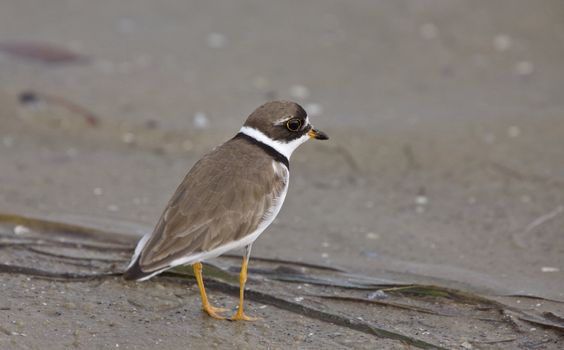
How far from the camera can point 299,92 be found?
8.36 meters

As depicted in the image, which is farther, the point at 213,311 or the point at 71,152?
the point at 71,152

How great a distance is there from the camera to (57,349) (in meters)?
4.44

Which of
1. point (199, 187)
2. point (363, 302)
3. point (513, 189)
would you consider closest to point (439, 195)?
point (513, 189)

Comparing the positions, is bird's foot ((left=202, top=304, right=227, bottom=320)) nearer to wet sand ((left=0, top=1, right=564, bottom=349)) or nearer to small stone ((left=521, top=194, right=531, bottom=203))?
wet sand ((left=0, top=1, right=564, bottom=349))

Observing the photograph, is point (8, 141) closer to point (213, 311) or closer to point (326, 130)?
point (326, 130)

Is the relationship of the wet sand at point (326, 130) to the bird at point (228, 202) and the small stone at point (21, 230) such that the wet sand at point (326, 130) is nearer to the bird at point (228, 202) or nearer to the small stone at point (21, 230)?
the small stone at point (21, 230)

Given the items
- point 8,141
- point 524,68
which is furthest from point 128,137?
point 524,68

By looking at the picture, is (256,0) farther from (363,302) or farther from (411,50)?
(363,302)

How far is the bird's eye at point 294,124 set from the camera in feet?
17.8

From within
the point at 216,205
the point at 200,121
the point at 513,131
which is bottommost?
the point at 216,205

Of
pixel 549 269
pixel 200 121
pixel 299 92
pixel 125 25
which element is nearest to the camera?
pixel 549 269

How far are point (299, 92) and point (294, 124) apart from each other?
9.69 feet

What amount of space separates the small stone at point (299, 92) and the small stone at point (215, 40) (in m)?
1.05

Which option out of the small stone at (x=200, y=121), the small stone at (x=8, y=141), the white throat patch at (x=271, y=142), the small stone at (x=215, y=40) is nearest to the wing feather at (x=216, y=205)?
the white throat patch at (x=271, y=142)
